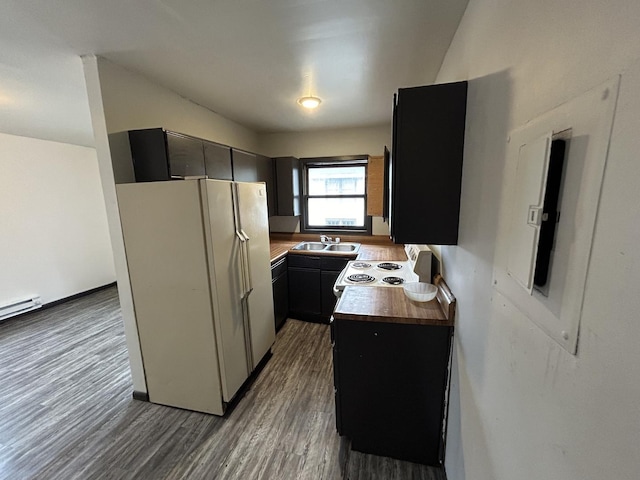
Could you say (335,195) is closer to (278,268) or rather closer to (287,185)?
(287,185)

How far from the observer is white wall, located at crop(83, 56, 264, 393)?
1.75 meters

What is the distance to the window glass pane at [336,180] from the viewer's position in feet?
12.5

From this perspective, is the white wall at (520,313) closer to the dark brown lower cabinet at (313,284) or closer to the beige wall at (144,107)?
the dark brown lower cabinet at (313,284)

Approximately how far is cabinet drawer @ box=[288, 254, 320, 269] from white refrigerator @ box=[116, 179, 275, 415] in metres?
1.12

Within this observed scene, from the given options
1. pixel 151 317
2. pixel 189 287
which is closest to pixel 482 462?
pixel 189 287

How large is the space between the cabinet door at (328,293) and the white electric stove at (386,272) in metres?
0.57

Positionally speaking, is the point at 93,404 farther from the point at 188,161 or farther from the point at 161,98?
the point at 161,98

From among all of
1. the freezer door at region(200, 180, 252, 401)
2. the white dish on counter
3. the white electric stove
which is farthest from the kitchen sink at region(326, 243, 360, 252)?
the white dish on counter

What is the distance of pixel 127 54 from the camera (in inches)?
67.4

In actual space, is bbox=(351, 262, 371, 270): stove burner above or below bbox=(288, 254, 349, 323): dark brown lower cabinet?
above

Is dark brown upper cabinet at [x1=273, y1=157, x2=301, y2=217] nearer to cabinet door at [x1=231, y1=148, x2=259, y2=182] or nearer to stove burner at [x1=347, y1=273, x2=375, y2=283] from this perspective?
cabinet door at [x1=231, y1=148, x2=259, y2=182]

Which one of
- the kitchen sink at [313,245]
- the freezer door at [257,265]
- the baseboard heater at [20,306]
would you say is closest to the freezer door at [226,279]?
the freezer door at [257,265]

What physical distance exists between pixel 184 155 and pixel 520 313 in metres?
2.24

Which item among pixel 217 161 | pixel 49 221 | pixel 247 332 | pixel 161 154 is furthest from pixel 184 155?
pixel 49 221
